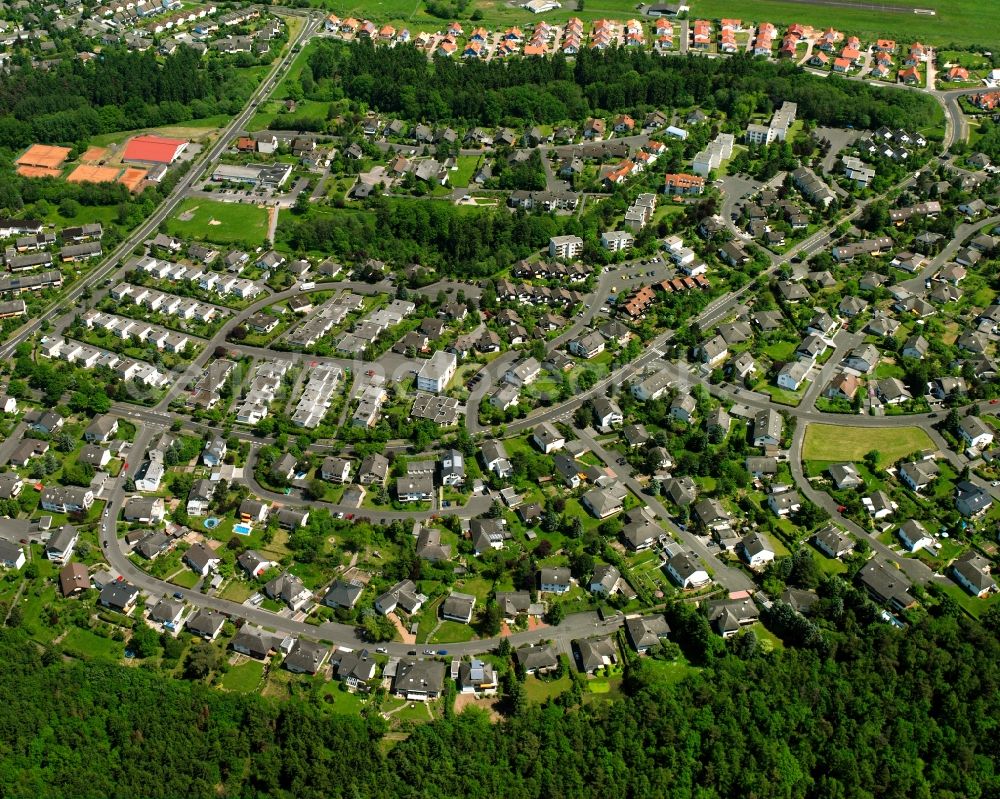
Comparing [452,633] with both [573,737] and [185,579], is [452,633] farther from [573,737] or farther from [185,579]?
[185,579]

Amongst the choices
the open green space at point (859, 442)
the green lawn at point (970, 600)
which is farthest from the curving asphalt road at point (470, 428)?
the green lawn at point (970, 600)

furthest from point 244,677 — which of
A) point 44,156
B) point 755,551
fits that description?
point 44,156

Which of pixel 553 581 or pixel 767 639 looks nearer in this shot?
pixel 767 639

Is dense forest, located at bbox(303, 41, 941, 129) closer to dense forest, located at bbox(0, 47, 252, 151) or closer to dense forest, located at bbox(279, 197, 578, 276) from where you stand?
dense forest, located at bbox(0, 47, 252, 151)

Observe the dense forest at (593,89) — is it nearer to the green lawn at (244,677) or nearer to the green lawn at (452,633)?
the green lawn at (452,633)

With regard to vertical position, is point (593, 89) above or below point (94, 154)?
above

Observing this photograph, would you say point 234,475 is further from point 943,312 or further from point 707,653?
point 943,312

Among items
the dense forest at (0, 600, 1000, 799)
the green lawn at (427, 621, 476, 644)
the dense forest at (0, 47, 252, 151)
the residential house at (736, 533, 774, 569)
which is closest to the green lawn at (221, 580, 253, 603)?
the dense forest at (0, 600, 1000, 799)
